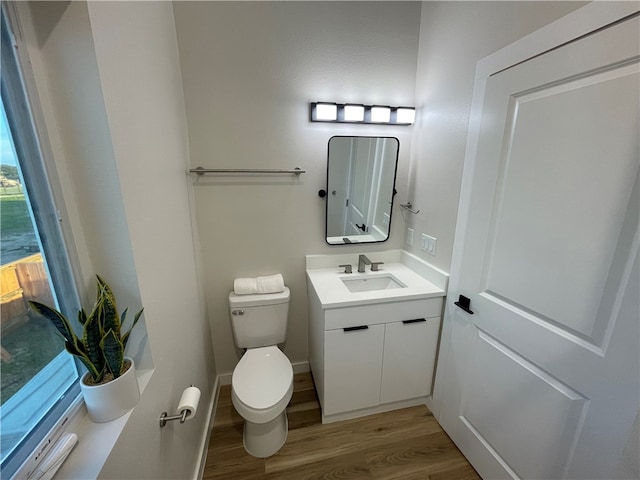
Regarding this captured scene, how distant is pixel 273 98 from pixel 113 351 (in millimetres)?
1497

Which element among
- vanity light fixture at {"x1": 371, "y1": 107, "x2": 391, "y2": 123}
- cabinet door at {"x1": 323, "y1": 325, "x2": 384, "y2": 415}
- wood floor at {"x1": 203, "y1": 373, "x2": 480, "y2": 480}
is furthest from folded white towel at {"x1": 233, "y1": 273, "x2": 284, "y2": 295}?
Answer: vanity light fixture at {"x1": 371, "y1": 107, "x2": 391, "y2": 123}

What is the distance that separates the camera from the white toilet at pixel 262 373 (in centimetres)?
135

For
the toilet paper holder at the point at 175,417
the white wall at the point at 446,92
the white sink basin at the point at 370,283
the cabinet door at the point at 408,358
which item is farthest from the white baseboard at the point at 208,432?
the white wall at the point at 446,92

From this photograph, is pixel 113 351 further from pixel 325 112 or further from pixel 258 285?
pixel 325 112

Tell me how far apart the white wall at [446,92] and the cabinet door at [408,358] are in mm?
418

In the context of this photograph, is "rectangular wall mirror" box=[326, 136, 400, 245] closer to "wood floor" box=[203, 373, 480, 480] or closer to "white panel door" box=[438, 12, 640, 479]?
"white panel door" box=[438, 12, 640, 479]

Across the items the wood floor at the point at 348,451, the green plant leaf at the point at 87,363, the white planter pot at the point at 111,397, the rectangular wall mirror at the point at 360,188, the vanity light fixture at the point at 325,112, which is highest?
the vanity light fixture at the point at 325,112

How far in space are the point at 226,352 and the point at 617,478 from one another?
6.64ft

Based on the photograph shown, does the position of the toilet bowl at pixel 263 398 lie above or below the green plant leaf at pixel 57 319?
below

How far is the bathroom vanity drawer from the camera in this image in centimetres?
145

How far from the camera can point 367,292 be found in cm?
155

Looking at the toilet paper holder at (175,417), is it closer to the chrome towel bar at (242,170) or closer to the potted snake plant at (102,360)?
the potted snake plant at (102,360)

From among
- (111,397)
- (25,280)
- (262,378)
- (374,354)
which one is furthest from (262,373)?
(25,280)

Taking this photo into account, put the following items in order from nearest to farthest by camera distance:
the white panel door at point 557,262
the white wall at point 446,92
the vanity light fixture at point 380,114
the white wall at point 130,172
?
the white wall at point 130,172 → the white panel door at point 557,262 → the white wall at point 446,92 → the vanity light fixture at point 380,114
